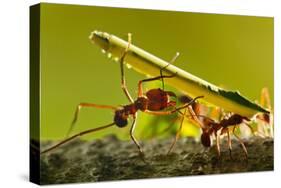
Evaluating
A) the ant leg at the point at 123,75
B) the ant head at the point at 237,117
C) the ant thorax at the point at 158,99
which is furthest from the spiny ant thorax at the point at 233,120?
the ant leg at the point at 123,75

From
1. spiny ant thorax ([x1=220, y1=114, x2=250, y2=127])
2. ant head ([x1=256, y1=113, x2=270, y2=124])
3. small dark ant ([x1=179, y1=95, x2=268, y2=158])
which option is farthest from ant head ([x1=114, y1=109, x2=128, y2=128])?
ant head ([x1=256, y1=113, x2=270, y2=124])

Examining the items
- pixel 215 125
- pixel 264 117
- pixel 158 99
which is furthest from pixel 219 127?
pixel 158 99

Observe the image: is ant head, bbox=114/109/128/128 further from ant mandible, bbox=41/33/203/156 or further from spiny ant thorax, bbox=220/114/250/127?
spiny ant thorax, bbox=220/114/250/127

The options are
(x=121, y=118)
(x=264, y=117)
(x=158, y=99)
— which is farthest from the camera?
(x=264, y=117)

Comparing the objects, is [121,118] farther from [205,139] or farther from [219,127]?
[219,127]

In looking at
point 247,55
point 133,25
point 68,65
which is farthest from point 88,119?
point 247,55

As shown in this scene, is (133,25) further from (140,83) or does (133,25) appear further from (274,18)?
(274,18)
